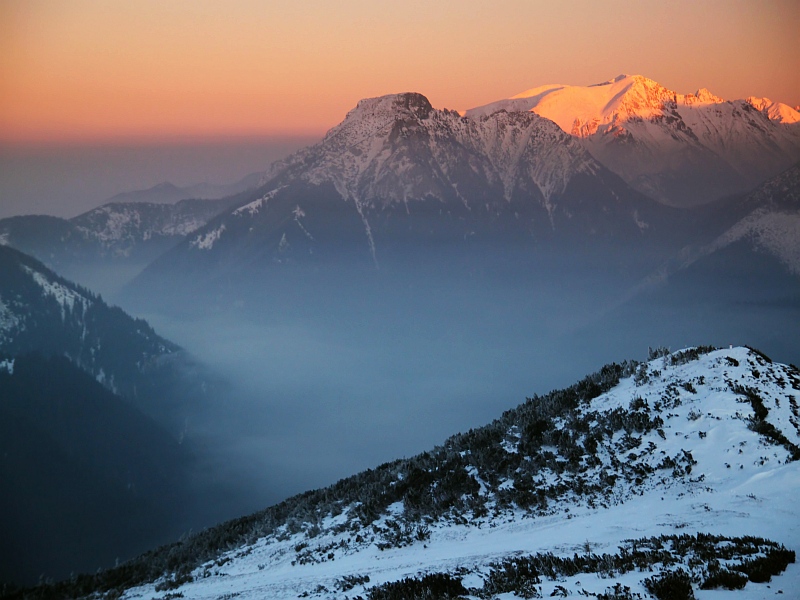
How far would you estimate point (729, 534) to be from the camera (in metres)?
30.5

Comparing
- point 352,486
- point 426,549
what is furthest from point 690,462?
point 352,486

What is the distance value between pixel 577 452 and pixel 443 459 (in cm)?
986

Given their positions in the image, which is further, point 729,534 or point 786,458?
point 786,458

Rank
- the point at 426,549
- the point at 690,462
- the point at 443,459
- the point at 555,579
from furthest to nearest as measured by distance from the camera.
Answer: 1. the point at 443,459
2. the point at 690,462
3. the point at 426,549
4. the point at 555,579

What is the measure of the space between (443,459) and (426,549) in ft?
44.3

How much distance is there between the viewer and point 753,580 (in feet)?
73.9

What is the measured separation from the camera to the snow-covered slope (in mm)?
27688

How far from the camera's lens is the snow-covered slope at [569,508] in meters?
27.7

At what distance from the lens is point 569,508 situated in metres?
38.1

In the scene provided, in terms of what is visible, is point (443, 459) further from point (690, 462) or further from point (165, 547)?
point (165, 547)

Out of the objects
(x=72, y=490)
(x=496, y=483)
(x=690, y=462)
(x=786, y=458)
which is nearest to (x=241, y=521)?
(x=496, y=483)

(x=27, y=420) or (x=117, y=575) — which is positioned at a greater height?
(x=27, y=420)

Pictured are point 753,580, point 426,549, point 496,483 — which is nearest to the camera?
point 753,580

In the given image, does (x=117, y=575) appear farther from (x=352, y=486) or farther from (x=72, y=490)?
(x=72, y=490)
